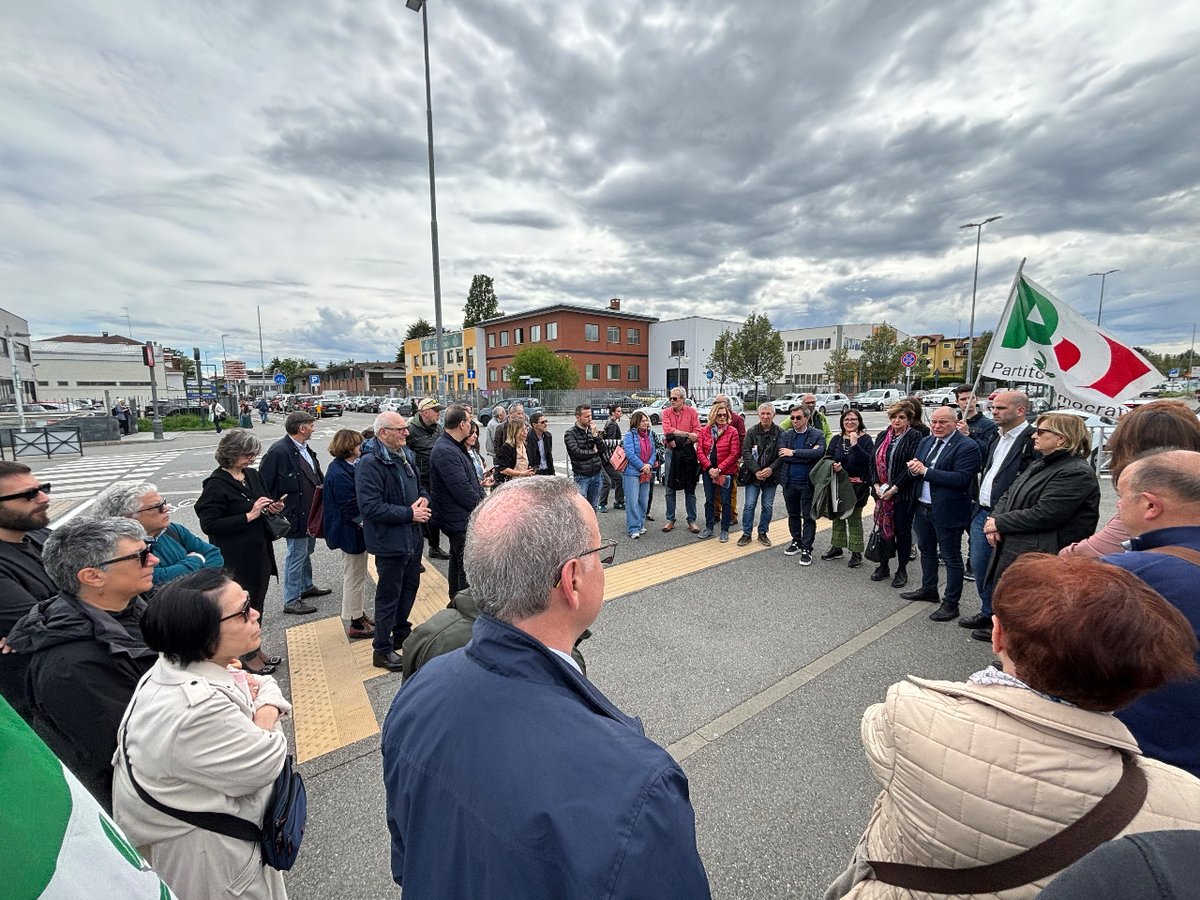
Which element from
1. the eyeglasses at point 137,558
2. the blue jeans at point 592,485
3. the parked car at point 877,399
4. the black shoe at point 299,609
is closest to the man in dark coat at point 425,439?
the black shoe at point 299,609

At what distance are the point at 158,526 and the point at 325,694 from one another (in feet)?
5.12

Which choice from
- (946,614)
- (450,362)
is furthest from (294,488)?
(450,362)

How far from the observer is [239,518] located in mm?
4012

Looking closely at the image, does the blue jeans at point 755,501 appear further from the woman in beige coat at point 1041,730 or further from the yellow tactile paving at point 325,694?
the woman in beige coat at point 1041,730

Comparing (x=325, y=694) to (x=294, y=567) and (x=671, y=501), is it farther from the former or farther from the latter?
(x=671, y=501)

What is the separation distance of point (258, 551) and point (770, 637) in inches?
167

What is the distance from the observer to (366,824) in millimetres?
2611

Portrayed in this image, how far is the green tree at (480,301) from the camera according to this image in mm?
63031

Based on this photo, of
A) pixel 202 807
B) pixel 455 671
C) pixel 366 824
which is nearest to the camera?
pixel 455 671

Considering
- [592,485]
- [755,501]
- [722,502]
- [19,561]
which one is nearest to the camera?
[19,561]

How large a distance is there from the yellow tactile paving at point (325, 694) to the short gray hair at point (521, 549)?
108 inches

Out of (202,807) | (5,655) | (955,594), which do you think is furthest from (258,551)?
(955,594)

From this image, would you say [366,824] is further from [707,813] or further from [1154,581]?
[1154,581]

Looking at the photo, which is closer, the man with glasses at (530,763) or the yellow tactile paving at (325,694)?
the man with glasses at (530,763)
